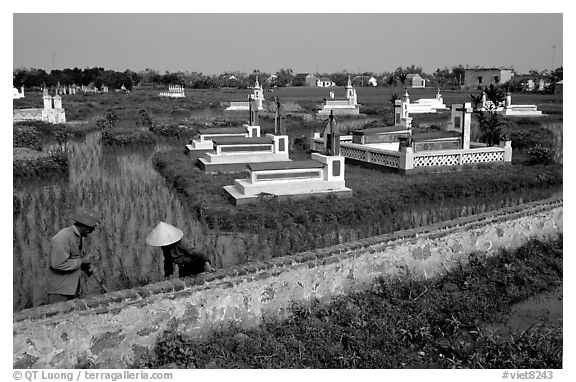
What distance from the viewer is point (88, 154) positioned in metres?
19.0

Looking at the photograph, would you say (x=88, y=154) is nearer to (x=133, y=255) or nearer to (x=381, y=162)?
(x=381, y=162)

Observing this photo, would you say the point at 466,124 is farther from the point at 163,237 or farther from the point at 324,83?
the point at 324,83

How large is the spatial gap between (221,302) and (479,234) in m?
4.13

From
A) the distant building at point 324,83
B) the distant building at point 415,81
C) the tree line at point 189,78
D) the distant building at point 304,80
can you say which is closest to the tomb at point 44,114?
the tree line at point 189,78

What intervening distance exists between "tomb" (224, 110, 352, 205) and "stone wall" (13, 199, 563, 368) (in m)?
4.32

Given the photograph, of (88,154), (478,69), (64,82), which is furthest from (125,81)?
(88,154)

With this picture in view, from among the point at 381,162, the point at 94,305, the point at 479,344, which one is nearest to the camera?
the point at 94,305

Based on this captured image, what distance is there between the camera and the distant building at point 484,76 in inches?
2563

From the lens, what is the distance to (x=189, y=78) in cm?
9200

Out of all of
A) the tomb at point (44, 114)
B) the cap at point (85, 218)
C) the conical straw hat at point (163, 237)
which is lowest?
the conical straw hat at point (163, 237)

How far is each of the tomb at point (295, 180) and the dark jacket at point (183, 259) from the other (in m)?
5.35

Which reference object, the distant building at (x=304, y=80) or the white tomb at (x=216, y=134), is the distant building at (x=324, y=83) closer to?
the distant building at (x=304, y=80)

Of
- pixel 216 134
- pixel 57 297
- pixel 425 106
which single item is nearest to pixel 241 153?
pixel 216 134

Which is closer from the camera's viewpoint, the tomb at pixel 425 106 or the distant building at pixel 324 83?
the tomb at pixel 425 106
